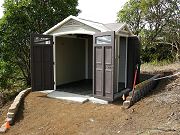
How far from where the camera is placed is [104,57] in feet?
27.2

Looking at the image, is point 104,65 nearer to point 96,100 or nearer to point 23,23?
point 96,100

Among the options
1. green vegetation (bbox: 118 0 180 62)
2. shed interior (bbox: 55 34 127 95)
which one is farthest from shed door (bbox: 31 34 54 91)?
green vegetation (bbox: 118 0 180 62)

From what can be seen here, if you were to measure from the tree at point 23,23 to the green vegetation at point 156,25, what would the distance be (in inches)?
291

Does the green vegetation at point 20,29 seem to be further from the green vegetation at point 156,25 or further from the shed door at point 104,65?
the green vegetation at point 156,25

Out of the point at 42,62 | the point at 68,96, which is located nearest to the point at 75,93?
the point at 68,96

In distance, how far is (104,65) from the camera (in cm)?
833

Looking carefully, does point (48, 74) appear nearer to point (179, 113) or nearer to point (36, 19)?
point (36, 19)

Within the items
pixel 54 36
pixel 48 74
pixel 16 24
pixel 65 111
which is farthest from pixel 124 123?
pixel 16 24

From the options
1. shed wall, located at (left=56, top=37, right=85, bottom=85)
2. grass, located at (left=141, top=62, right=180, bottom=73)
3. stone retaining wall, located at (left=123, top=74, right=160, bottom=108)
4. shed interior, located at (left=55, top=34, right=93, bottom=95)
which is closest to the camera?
stone retaining wall, located at (left=123, top=74, right=160, bottom=108)

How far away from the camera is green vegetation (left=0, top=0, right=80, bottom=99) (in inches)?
464

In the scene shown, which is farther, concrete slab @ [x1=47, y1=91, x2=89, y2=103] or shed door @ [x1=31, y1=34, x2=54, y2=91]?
shed door @ [x1=31, y1=34, x2=54, y2=91]

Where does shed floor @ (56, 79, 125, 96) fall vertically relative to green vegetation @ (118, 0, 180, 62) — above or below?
below

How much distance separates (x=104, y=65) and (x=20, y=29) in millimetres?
5861

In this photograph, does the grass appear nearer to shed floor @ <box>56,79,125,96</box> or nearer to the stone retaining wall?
the stone retaining wall
